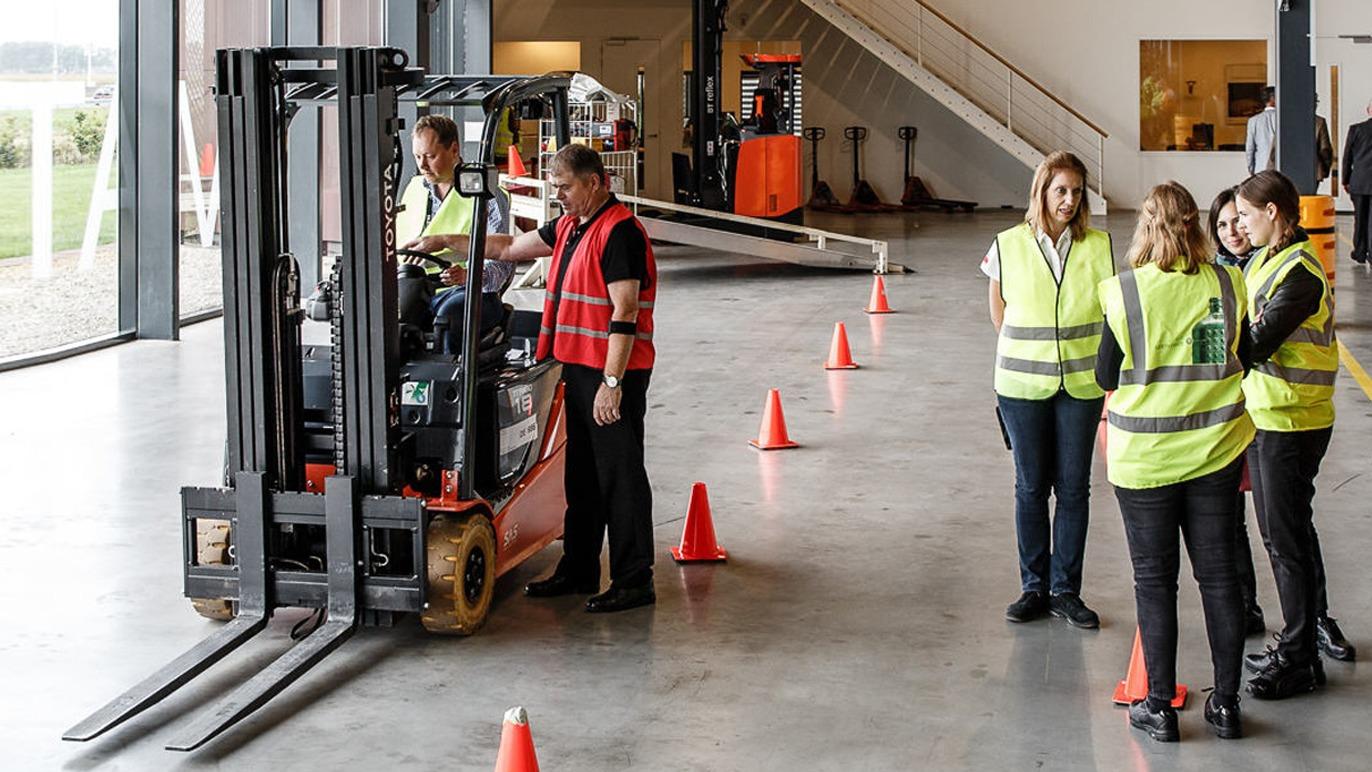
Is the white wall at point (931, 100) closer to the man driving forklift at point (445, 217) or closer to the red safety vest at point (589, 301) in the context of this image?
the man driving forklift at point (445, 217)

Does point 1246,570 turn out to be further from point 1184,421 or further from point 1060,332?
point 1184,421

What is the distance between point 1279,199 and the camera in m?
5.73

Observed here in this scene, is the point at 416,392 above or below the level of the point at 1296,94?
below

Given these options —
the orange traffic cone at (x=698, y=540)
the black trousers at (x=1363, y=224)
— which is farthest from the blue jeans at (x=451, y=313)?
the black trousers at (x=1363, y=224)

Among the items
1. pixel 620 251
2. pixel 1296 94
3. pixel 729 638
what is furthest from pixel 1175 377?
pixel 1296 94

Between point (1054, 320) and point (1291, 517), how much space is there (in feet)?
3.78

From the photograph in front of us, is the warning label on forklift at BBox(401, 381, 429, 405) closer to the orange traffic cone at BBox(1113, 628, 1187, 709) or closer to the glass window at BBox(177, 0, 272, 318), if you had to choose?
the orange traffic cone at BBox(1113, 628, 1187, 709)

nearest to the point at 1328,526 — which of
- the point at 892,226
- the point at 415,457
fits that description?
the point at 415,457

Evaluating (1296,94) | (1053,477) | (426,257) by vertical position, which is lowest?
(1053,477)

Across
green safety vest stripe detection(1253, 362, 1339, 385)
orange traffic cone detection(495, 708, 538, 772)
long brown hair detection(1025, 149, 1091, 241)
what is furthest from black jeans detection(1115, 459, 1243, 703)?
orange traffic cone detection(495, 708, 538, 772)

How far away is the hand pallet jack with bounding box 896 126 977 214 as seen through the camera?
2970 cm

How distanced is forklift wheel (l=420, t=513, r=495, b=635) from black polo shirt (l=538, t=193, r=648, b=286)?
1.07 m

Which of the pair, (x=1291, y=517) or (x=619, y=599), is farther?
(x=619, y=599)

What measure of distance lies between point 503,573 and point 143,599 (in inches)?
58.3
